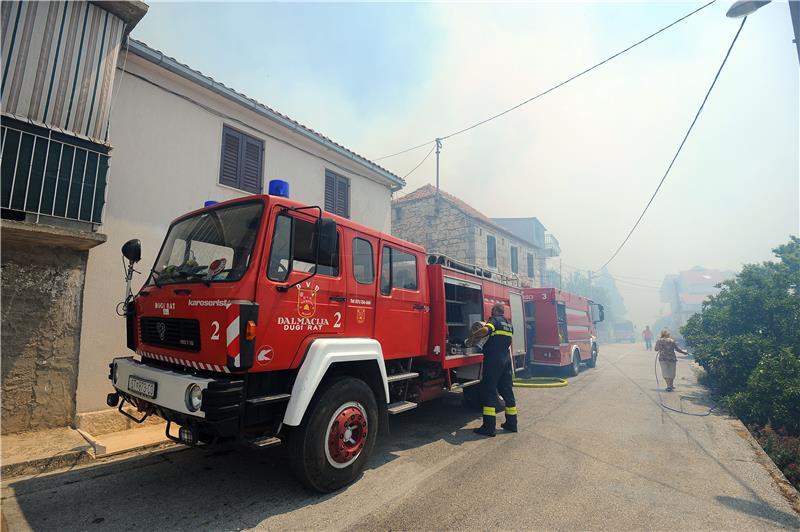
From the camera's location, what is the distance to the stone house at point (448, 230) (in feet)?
65.2

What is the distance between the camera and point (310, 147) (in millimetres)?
9508

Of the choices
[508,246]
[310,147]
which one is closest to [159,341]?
[310,147]

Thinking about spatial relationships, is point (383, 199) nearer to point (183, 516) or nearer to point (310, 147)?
point (310, 147)

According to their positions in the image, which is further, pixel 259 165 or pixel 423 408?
pixel 259 165

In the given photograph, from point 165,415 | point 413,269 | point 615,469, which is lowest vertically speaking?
point 615,469

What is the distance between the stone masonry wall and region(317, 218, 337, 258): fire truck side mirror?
14.3 feet

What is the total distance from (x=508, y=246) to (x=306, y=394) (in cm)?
2198

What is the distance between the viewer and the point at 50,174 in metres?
4.75

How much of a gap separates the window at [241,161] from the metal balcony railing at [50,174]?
100 inches

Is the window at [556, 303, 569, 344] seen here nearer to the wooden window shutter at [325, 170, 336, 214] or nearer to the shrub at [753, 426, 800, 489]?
the shrub at [753, 426, 800, 489]

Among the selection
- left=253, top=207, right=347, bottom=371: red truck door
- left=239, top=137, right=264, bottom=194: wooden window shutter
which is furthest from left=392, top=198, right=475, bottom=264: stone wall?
left=253, top=207, right=347, bottom=371: red truck door

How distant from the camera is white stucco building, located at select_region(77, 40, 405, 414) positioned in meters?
5.62

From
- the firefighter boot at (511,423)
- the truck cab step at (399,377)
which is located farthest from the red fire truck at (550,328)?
the truck cab step at (399,377)

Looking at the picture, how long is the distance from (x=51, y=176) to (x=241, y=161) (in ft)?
11.6
